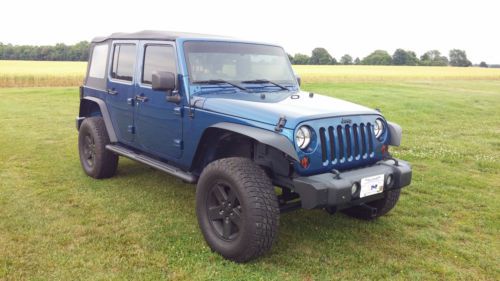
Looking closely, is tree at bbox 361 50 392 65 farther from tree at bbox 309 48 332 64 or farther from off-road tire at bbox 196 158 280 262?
off-road tire at bbox 196 158 280 262

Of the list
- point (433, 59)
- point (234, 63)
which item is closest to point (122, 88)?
point (234, 63)

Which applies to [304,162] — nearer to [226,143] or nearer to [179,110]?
[226,143]

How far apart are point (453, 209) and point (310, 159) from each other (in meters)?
2.63

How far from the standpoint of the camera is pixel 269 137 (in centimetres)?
357

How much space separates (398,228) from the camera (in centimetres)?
470

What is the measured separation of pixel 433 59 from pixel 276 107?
85.6 metres

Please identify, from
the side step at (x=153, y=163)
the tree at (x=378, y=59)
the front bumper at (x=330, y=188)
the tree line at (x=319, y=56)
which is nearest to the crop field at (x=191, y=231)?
the side step at (x=153, y=163)

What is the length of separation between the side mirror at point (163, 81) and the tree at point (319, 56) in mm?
64454

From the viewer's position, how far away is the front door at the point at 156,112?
4.62m

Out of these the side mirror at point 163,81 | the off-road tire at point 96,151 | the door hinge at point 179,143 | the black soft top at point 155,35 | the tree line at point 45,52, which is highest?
the tree line at point 45,52

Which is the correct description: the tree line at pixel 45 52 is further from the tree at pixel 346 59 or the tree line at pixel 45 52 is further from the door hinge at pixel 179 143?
the door hinge at pixel 179 143

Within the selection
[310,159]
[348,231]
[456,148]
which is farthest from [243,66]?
[456,148]

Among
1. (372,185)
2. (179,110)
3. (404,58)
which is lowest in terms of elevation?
(372,185)

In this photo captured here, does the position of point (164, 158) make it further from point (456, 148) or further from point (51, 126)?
point (51, 126)
